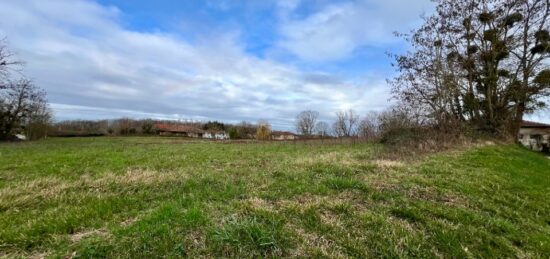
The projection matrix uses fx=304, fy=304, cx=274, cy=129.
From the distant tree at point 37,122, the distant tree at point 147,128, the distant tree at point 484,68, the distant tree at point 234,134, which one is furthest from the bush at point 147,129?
the distant tree at point 484,68

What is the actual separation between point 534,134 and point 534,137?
104 centimetres

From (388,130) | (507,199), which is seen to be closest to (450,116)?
(388,130)

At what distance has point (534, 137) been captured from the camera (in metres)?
34.7

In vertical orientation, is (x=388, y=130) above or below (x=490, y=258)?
above

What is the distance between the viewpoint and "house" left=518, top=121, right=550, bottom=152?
31.6 metres

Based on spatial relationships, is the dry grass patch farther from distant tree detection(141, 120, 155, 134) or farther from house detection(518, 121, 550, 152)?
distant tree detection(141, 120, 155, 134)

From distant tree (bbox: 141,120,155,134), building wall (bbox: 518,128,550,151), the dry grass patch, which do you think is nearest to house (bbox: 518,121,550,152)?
building wall (bbox: 518,128,550,151)

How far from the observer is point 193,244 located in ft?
10.5

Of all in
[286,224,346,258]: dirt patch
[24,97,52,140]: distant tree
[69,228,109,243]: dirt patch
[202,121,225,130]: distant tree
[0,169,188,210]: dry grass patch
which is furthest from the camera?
[202,121,225,130]: distant tree

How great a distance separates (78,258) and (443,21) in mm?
25272

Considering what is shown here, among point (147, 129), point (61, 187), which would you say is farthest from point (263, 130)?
point (61, 187)

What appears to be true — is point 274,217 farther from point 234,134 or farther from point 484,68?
point 234,134

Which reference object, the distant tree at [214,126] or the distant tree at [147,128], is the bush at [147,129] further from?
the distant tree at [214,126]

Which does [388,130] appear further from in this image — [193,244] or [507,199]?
[193,244]
